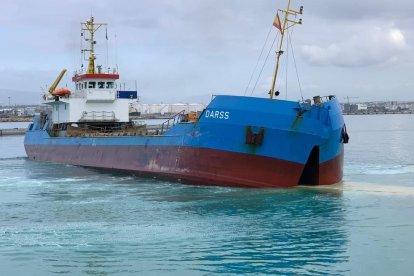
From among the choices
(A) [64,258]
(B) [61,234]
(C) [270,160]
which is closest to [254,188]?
(C) [270,160]

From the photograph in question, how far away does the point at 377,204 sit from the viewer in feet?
52.4

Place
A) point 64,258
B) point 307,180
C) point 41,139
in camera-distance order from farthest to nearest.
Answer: point 41,139, point 307,180, point 64,258

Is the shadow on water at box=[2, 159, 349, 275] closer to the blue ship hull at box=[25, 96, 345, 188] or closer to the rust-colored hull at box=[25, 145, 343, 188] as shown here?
the rust-colored hull at box=[25, 145, 343, 188]

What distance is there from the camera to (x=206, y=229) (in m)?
13.1

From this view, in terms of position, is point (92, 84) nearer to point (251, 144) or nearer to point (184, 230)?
point (251, 144)

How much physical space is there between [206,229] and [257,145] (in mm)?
5553

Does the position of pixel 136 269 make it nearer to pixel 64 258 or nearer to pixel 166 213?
pixel 64 258

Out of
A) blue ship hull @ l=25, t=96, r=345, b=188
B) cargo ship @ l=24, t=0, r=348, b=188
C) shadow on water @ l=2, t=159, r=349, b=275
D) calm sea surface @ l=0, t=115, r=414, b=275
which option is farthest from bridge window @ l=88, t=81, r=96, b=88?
shadow on water @ l=2, t=159, r=349, b=275

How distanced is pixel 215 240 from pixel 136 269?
8.29ft

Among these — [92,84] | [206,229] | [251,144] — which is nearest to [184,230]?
[206,229]

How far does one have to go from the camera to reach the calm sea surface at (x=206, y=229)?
10.3m

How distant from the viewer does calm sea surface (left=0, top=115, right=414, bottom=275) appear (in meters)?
10.3

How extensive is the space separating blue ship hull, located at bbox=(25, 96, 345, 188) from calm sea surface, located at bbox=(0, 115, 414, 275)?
58cm

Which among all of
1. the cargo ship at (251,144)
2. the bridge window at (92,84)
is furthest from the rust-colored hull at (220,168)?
the bridge window at (92,84)
